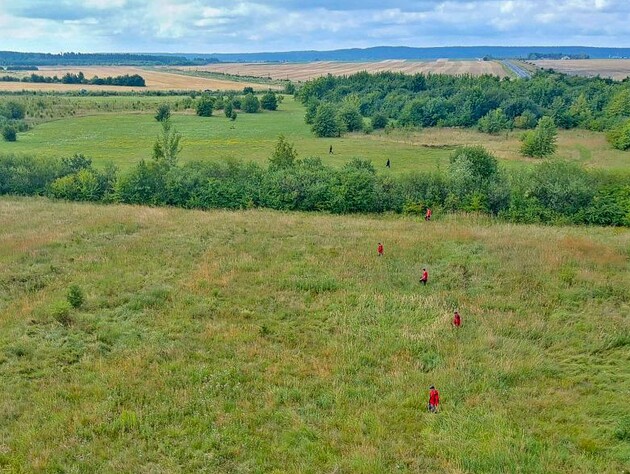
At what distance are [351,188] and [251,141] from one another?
37.0 metres

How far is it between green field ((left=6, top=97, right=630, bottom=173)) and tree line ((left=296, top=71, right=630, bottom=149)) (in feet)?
8.85

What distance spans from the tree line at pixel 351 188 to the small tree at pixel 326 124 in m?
38.4

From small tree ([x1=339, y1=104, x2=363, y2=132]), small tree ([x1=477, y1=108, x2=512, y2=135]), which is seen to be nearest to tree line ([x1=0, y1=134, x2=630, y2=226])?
small tree ([x1=477, y1=108, x2=512, y2=135])

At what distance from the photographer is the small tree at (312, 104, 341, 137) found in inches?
3034

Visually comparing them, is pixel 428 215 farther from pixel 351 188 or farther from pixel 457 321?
pixel 457 321

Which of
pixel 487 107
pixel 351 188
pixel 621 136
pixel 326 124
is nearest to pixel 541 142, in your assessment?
pixel 621 136

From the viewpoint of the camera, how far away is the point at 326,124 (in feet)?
253

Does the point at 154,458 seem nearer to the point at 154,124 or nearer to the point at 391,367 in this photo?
the point at 391,367

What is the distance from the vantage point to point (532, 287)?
2025 cm

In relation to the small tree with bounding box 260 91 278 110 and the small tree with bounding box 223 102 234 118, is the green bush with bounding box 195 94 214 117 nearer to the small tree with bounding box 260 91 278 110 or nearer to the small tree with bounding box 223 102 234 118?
the small tree with bounding box 223 102 234 118

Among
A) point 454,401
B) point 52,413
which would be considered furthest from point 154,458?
point 454,401

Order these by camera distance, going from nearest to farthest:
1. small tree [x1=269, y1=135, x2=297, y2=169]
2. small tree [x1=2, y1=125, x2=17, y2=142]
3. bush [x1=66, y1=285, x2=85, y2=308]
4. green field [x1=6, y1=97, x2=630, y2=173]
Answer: bush [x1=66, y1=285, x2=85, y2=308]
small tree [x1=269, y1=135, x2=297, y2=169]
green field [x1=6, y1=97, x2=630, y2=173]
small tree [x1=2, y1=125, x2=17, y2=142]

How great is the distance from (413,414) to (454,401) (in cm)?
120

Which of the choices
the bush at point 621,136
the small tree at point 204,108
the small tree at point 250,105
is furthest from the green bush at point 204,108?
the bush at point 621,136
